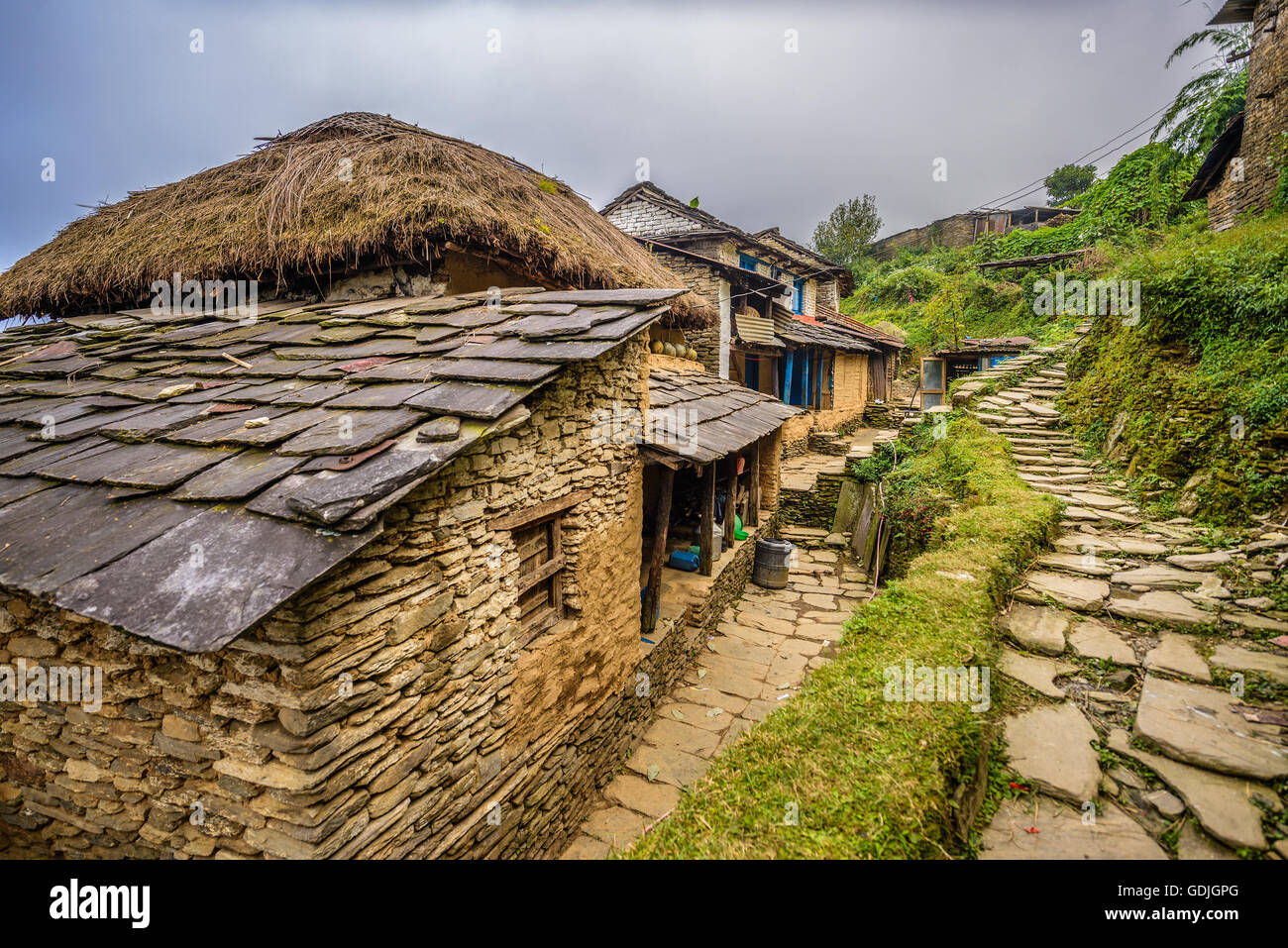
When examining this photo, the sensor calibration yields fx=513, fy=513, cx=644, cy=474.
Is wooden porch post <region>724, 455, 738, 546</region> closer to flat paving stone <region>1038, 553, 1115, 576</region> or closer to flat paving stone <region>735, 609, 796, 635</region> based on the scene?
flat paving stone <region>735, 609, 796, 635</region>

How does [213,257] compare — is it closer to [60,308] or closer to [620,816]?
[60,308]

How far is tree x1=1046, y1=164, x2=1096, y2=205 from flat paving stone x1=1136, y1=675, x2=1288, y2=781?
4868 cm

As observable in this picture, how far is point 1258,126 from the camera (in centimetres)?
1030

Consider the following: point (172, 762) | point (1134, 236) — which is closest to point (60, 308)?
point (172, 762)

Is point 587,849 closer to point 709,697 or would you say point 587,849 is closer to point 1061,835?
point 709,697

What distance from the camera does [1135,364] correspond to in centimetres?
663

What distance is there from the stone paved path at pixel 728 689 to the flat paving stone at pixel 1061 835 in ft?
3.96

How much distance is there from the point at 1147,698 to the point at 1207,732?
13.5 inches

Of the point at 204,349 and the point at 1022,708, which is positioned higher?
the point at 204,349

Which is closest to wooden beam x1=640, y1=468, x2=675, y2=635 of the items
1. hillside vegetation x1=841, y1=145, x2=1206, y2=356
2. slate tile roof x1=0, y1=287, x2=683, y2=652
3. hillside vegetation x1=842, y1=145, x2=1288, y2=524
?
slate tile roof x1=0, y1=287, x2=683, y2=652

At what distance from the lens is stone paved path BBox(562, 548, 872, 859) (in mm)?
4285

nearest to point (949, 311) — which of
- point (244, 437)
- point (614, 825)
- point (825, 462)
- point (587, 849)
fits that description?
point (825, 462)
